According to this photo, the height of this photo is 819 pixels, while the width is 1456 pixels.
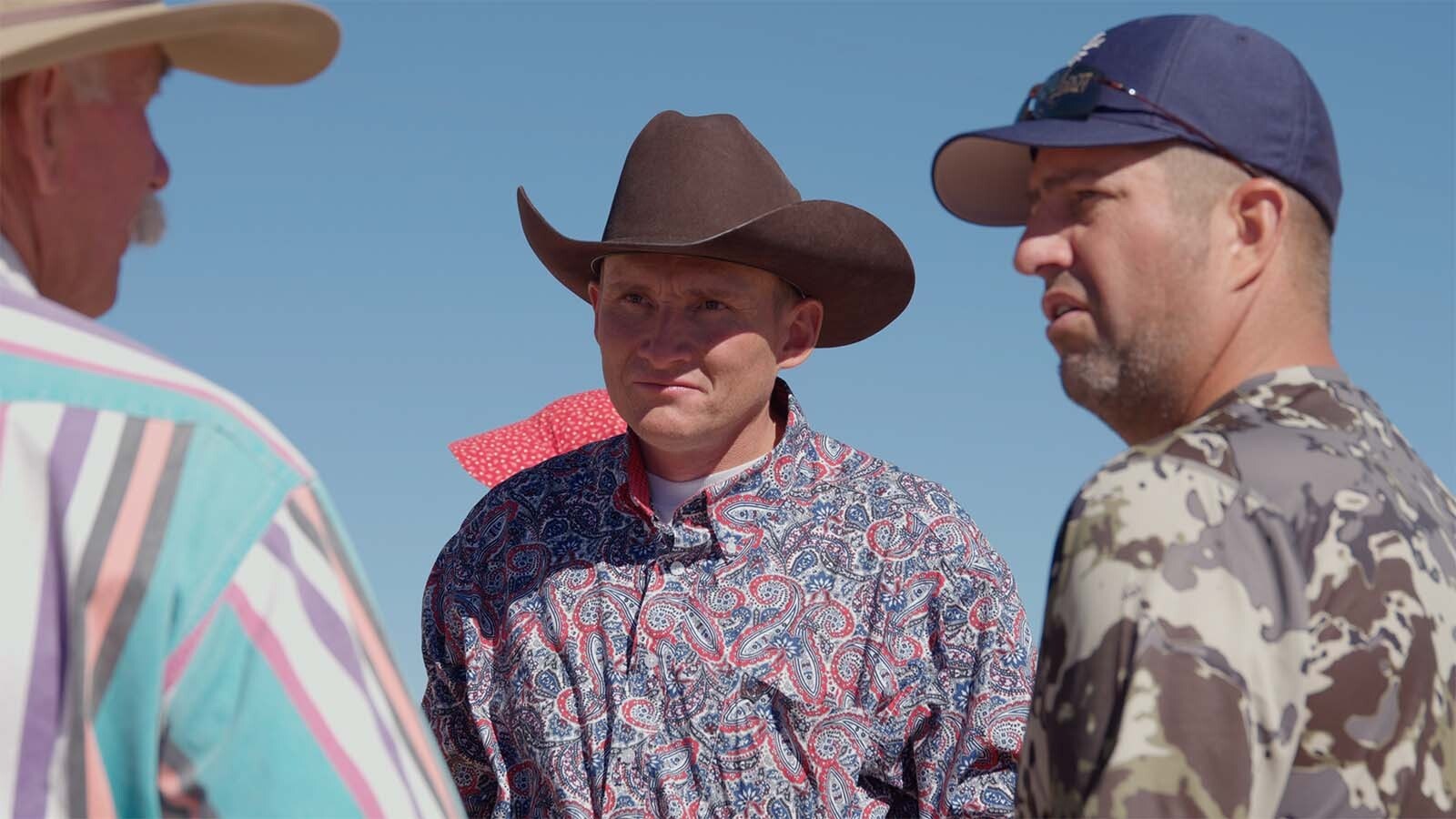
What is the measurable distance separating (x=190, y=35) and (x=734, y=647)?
227cm

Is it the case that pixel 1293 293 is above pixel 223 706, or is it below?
above

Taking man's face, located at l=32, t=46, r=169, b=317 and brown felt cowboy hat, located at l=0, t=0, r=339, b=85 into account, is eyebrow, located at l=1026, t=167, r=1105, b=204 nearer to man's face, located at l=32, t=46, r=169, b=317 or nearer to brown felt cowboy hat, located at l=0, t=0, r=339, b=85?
brown felt cowboy hat, located at l=0, t=0, r=339, b=85

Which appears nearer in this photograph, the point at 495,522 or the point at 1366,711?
the point at 1366,711

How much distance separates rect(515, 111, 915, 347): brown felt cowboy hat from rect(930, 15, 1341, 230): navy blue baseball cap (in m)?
1.66

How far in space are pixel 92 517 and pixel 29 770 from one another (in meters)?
0.23

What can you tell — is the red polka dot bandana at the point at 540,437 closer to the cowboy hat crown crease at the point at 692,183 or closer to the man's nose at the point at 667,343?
the cowboy hat crown crease at the point at 692,183

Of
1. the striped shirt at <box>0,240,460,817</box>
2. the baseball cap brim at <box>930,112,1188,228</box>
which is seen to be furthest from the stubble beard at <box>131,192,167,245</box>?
the baseball cap brim at <box>930,112,1188,228</box>

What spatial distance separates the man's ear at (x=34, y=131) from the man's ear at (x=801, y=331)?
105 inches

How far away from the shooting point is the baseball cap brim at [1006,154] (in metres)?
2.28

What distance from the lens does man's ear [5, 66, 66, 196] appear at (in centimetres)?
177

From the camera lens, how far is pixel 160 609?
1501 mm

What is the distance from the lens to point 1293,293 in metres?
2.23

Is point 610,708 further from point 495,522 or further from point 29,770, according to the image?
point 29,770

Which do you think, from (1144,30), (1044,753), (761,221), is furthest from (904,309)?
(1044,753)
